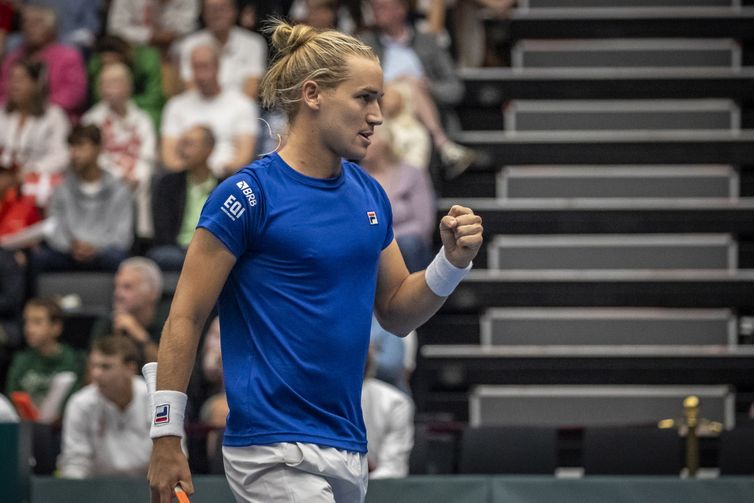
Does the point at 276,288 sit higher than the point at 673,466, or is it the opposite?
the point at 276,288

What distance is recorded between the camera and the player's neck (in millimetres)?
3312

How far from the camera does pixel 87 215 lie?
9.07m

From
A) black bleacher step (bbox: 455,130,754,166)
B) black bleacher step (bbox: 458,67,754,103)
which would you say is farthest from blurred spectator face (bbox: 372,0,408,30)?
black bleacher step (bbox: 455,130,754,166)

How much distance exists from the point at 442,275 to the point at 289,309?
0.44m

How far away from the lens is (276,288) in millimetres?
3211

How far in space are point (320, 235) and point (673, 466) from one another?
12.6 ft

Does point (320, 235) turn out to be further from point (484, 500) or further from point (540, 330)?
point (540, 330)

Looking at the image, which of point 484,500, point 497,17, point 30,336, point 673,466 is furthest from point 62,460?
point 497,17

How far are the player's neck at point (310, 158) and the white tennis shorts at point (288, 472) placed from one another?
653 millimetres

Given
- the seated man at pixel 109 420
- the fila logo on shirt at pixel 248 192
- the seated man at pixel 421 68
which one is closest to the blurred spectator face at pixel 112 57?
the seated man at pixel 421 68

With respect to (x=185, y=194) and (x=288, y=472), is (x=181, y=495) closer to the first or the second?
(x=288, y=472)

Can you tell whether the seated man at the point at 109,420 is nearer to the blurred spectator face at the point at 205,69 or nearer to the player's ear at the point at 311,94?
the blurred spectator face at the point at 205,69

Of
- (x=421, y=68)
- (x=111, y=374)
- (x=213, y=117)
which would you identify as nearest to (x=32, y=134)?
(x=213, y=117)

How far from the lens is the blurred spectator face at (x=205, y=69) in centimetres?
941
